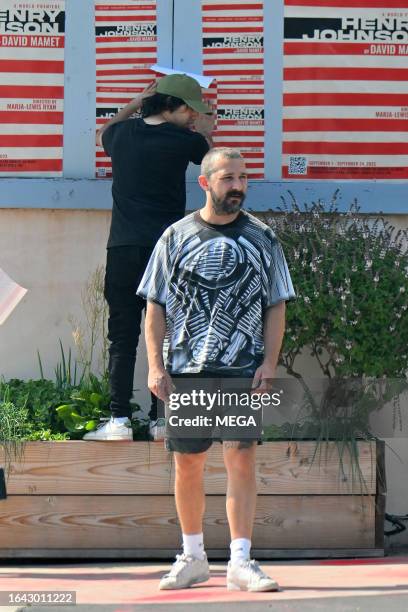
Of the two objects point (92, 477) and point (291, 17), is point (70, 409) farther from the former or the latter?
point (291, 17)

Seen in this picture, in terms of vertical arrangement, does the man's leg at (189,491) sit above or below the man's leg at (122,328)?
below

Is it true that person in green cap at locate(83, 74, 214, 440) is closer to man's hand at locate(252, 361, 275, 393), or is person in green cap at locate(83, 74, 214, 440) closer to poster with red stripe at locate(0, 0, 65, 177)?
poster with red stripe at locate(0, 0, 65, 177)

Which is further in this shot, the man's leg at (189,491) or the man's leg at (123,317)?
→ the man's leg at (123,317)

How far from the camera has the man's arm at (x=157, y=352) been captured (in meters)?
5.29

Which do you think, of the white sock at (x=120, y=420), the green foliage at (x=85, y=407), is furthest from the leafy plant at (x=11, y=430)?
the white sock at (x=120, y=420)

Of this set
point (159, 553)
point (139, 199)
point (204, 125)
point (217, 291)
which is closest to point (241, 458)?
point (217, 291)

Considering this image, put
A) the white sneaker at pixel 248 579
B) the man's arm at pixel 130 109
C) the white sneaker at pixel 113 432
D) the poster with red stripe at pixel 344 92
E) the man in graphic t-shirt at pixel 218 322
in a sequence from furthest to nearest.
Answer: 1. the poster with red stripe at pixel 344 92
2. the man's arm at pixel 130 109
3. the white sneaker at pixel 113 432
4. the man in graphic t-shirt at pixel 218 322
5. the white sneaker at pixel 248 579

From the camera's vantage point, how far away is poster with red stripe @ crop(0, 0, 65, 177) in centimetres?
735

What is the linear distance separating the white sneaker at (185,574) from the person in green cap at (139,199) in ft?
4.18

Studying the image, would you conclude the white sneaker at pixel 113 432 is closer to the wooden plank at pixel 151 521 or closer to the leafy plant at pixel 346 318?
the wooden plank at pixel 151 521

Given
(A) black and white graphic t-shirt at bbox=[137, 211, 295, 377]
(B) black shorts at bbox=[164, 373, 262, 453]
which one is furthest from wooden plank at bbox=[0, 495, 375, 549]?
(A) black and white graphic t-shirt at bbox=[137, 211, 295, 377]

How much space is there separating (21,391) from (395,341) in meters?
2.05

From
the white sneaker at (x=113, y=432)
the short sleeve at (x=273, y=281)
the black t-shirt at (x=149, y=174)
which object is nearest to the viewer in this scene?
the short sleeve at (x=273, y=281)

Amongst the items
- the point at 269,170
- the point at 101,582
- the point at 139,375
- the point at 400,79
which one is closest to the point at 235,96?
the point at 269,170
